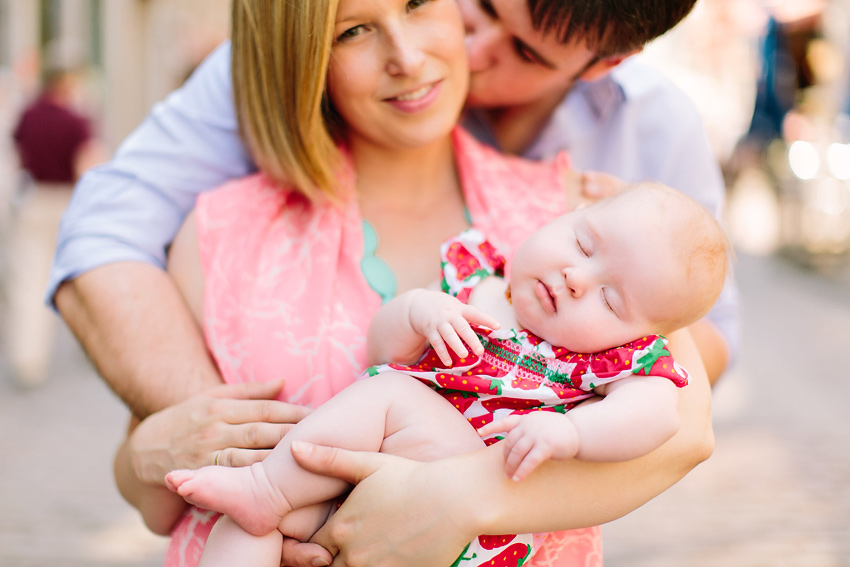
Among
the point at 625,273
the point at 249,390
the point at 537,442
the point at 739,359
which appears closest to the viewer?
the point at 537,442

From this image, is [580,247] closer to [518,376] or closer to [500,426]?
[518,376]

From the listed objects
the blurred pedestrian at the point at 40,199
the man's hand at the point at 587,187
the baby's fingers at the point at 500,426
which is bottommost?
the blurred pedestrian at the point at 40,199

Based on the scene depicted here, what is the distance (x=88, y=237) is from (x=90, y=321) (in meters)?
0.22

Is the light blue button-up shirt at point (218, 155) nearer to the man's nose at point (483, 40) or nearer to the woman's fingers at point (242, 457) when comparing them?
the man's nose at point (483, 40)

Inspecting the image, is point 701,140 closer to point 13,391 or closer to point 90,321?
point 90,321

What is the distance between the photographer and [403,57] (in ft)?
5.80

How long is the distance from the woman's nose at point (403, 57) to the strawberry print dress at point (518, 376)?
610mm

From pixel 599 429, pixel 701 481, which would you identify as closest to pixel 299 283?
pixel 599 429

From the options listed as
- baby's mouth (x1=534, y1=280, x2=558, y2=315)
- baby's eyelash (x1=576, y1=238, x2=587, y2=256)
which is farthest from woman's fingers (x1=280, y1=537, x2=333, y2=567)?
baby's eyelash (x1=576, y1=238, x2=587, y2=256)

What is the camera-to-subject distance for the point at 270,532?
148 cm

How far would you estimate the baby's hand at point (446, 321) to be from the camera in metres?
1.49

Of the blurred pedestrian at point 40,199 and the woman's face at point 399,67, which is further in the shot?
the blurred pedestrian at point 40,199

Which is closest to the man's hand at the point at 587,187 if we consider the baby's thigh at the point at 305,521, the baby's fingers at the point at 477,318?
the baby's fingers at the point at 477,318

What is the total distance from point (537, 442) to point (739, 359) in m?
5.30
